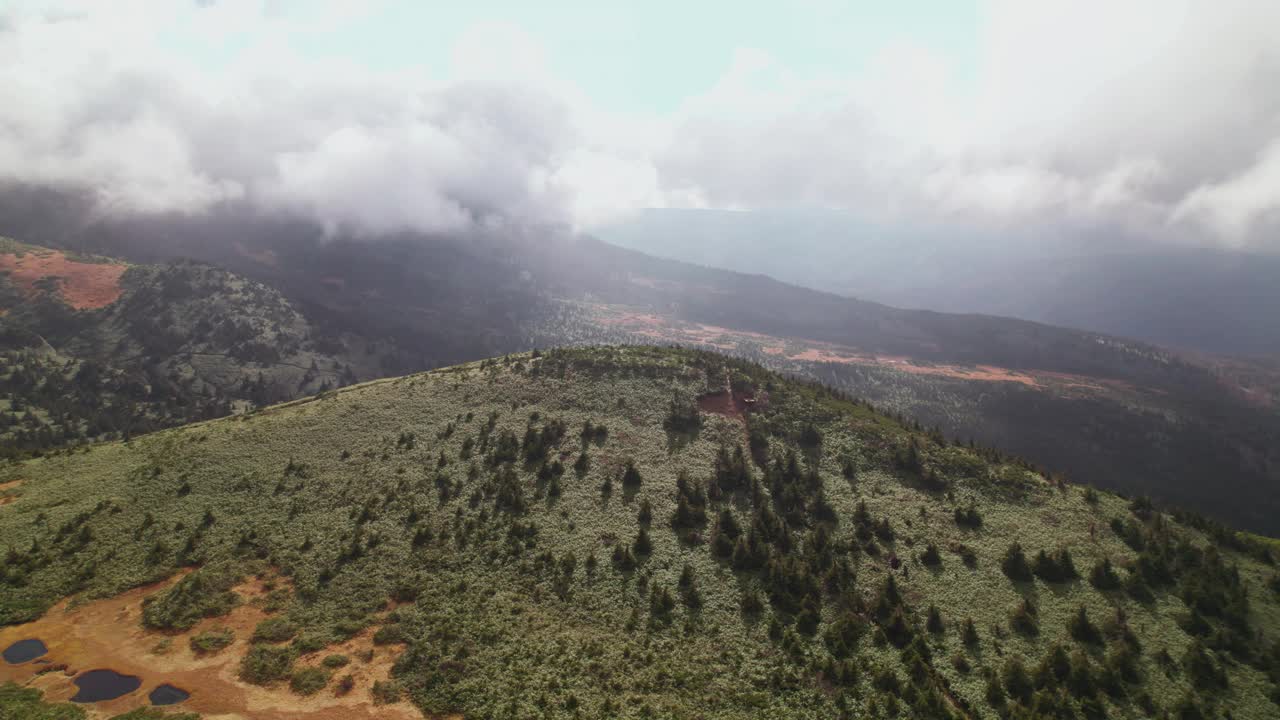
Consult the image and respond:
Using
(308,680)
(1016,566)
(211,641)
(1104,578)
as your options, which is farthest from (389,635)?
(1104,578)

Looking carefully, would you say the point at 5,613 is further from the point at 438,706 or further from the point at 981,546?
the point at 981,546

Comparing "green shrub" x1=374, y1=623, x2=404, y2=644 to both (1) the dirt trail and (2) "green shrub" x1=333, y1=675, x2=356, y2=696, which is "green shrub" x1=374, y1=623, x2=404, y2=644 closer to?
(1) the dirt trail

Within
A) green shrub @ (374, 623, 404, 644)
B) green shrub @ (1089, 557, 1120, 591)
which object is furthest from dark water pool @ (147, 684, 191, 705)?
green shrub @ (1089, 557, 1120, 591)

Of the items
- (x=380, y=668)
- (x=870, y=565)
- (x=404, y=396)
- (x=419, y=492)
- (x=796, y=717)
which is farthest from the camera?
(x=404, y=396)

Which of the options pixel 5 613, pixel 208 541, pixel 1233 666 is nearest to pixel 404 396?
pixel 208 541

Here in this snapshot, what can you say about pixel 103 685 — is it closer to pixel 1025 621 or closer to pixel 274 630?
pixel 274 630

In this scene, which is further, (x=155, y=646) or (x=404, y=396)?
(x=404, y=396)
